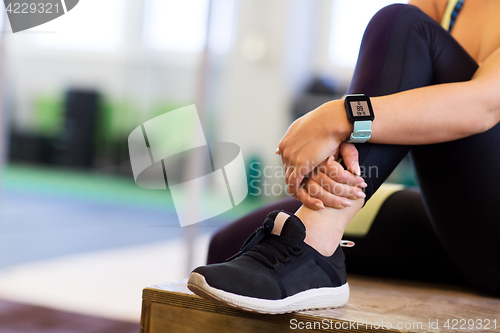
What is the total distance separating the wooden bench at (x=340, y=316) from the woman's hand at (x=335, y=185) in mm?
157

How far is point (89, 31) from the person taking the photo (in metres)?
2.43

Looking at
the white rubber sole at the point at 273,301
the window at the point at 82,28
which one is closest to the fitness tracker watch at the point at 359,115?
the white rubber sole at the point at 273,301

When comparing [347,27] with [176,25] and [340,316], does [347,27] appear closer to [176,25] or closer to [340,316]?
[176,25]

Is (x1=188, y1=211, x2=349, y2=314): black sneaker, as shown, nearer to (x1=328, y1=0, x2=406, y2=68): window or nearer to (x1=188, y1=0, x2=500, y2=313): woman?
(x1=188, y1=0, x2=500, y2=313): woman

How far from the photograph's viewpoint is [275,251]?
Answer: 2.02 feet

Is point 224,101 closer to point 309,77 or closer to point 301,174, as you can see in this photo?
point 309,77

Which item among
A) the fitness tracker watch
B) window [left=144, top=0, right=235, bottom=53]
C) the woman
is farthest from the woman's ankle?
window [left=144, top=0, right=235, bottom=53]

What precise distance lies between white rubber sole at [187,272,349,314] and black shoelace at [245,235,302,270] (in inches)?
2.0

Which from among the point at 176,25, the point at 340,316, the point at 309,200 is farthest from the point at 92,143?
the point at 340,316

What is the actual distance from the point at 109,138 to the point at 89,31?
1.97 feet

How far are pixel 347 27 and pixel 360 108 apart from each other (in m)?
4.08

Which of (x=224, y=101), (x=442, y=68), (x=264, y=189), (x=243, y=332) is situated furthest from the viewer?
(x=264, y=189)

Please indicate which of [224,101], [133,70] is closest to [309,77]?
[224,101]

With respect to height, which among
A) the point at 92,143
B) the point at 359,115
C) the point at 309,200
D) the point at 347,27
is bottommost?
the point at 92,143
